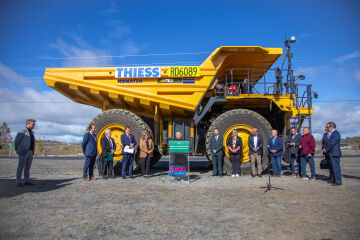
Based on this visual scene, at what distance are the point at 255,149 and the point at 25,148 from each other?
6.64m

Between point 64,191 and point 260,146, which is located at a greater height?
point 260,146

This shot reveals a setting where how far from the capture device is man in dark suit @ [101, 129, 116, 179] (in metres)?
7.44

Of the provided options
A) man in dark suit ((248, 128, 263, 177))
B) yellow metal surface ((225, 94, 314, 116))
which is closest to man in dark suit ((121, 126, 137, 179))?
yellow metal surface ((225, 94, 314, 116))

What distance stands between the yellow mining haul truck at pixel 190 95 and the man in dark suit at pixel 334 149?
1.32 m

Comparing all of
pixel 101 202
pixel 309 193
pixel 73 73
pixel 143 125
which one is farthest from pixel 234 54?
pixel 101 202

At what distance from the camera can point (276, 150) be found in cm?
755

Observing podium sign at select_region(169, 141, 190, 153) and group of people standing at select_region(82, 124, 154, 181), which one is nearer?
podium sign at select_region(169, 141, 190, 153)

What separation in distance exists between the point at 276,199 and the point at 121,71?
636 centimetres

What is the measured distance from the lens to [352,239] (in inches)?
108

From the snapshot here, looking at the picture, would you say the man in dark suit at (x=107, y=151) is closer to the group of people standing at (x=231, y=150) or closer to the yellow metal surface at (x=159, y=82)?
the group of people standing at (x=231, y=150)

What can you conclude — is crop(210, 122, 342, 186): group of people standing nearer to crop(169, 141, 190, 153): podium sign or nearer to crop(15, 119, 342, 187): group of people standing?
crop(15, 119, 342, 187): group of people standing

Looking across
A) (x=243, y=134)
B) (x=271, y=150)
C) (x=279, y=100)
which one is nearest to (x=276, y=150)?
(x=271, y=150)

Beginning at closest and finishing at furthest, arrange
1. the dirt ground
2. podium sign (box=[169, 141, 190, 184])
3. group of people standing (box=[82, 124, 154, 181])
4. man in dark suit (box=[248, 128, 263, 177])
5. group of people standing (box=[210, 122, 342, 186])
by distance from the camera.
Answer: the dirt ground
podium sign (box=[169, 141, 190, 184])
group of people standing (box=[210, 122, 342, 186])
group of people standing (box=[82, 124, 154, 181])
man in dark suit (box=[248, 128, 263, 177])

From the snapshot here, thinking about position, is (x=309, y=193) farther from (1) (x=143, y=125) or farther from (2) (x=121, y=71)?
(2) (x=121, y=71)
